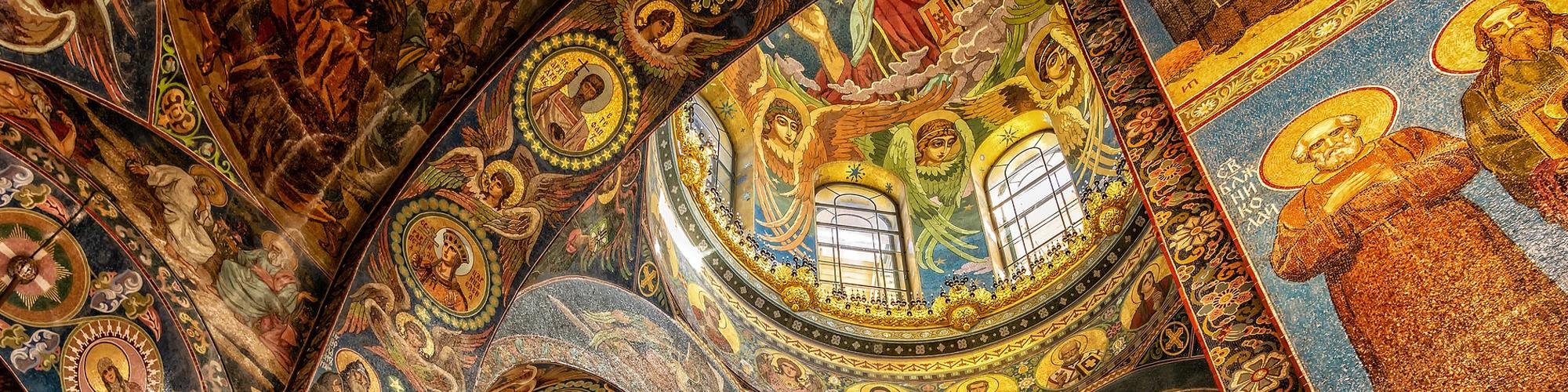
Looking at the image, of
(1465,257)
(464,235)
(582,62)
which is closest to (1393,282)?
(1465,257)

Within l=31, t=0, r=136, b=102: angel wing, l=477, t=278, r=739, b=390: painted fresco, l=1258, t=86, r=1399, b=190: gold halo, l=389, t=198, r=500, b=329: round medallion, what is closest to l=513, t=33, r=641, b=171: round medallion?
l=389, t=198, r=500, b=329: round medallion

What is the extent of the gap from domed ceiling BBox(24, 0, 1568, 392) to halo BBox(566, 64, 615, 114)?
26mm

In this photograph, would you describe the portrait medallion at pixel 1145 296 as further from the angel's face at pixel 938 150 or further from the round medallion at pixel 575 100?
the round medallion at pixel 575 100

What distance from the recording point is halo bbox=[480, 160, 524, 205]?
738 centimetres

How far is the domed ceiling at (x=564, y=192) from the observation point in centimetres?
550

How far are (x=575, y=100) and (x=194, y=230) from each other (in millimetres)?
2401

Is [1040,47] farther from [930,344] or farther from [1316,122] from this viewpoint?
[1316,122]

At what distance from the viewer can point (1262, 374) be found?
6090 mm

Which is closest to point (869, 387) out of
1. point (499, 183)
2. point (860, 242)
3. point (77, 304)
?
point (860, 242)

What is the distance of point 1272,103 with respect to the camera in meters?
6.17

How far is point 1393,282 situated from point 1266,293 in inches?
24.0

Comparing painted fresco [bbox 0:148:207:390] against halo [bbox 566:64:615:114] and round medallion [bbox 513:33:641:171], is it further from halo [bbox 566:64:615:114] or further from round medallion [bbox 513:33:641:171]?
halo [bbox 566:64:615:114]

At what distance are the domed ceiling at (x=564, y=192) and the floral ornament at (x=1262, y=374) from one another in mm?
16

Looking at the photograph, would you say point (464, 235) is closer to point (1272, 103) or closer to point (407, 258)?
point (407, 258)
